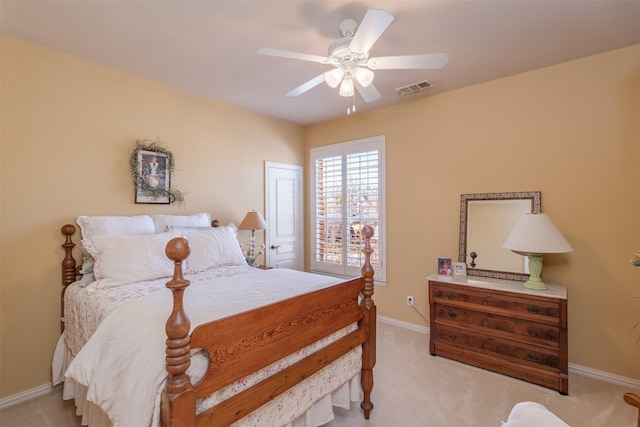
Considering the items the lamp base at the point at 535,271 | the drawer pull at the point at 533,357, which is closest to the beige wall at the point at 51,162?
the lamp base at the point at 535,271

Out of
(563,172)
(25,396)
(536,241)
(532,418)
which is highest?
(563,172)

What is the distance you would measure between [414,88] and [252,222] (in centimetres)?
228

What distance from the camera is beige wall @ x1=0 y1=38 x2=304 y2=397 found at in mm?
2250

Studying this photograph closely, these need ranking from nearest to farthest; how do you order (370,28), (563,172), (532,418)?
(532,418)
(370,28)
(563,172)

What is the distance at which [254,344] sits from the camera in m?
1.38

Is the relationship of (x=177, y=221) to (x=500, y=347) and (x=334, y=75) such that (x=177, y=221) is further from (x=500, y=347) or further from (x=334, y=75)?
(x=500, y=347)

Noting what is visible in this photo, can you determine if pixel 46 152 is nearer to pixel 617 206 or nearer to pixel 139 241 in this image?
pixel 139 241

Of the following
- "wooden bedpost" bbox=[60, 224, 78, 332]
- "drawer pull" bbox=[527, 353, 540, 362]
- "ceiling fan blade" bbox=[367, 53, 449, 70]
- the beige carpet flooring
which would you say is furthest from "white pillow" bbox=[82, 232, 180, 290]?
"drawer pull" bbox=[527, 353, 540, 362]

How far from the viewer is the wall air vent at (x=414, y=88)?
304 centimetres

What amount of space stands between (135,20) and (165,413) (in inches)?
92.4

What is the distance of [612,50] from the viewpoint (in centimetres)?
246

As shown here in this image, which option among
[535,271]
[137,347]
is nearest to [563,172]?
[535,271]

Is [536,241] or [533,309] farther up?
[536,241]

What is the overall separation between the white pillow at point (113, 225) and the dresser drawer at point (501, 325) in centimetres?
284
